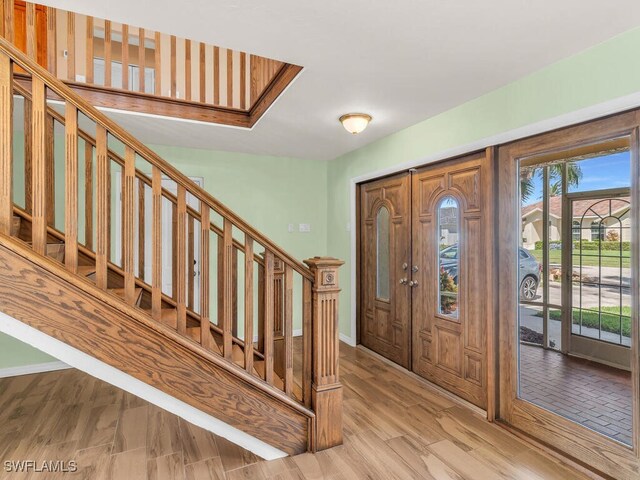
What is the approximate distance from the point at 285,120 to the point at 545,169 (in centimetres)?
204

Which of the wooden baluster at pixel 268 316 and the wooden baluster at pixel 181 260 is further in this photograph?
the wooden baluster at pixel 268 316

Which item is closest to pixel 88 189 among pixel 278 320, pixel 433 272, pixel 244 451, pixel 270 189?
pixel 278 320

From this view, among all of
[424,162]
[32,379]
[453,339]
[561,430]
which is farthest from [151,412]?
[424,162]

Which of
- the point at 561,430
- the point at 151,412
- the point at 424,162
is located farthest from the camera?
the point at 424,162

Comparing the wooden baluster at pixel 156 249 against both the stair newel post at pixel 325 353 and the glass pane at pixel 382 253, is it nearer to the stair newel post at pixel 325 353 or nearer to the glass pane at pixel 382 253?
the stair newel post at pixel 325 353

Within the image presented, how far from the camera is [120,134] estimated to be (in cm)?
166

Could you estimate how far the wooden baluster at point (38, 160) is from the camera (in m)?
1.51

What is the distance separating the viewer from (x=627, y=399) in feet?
6.34

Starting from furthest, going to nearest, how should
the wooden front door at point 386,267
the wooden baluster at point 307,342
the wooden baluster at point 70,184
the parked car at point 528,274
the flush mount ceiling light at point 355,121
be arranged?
1. the wooden front door at point 386,267
2. the flush mount ceiling light at point 355,121
3. the parked car at point 528,274
4. the wooden baluster at point 307,342
5. the wooden baluster at point 70,184

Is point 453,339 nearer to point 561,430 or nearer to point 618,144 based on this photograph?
point 561,430

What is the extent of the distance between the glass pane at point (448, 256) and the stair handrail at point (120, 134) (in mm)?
1433

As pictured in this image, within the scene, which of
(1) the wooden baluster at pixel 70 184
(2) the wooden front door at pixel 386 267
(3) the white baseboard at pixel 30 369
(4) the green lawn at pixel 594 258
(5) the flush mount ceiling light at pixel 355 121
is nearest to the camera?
(1) the wooden baluster at pixel 70 184

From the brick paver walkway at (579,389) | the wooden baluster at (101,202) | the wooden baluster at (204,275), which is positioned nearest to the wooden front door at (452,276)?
the brick paver walkway at (579,389)

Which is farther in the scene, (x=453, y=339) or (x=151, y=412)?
(x=453, y=339)
